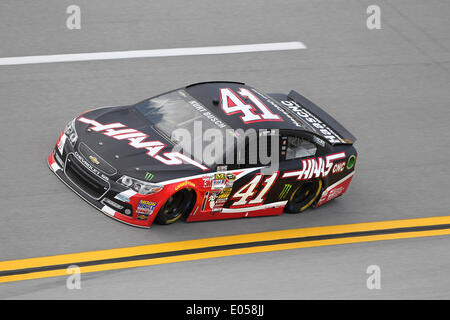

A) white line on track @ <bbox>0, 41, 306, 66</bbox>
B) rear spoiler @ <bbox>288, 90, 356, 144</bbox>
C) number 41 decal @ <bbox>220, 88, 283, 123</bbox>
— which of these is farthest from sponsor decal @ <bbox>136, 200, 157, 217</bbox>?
white line on track @ <bbox>0, 41, 306, 66</bbox>

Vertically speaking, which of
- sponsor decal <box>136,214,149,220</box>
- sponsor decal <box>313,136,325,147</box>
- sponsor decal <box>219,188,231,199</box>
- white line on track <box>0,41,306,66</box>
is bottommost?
sponsor decal <box>136,214,149,220</box>

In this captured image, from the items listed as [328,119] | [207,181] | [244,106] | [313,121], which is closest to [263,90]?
[328,119]

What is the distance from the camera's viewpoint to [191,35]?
14.9 meters

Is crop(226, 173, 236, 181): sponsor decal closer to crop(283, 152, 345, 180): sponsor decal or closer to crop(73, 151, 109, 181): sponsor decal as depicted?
crop(283, 152, 345, 180): sponsor decal

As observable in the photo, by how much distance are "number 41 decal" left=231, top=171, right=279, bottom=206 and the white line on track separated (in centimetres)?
532

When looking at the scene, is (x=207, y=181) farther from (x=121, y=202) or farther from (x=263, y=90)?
(x=263, y=90)

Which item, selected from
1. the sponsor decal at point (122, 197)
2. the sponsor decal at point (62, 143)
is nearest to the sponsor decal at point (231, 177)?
the sponsor decal at point (122, 197)

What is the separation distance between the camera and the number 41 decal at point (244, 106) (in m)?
9.76

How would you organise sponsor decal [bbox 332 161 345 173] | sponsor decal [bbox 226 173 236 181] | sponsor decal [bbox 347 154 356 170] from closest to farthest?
sponsor decal [bbox 226 173 236 181] < sponsor decal [bbox 332 161 345 173] < sponsor decal [bbox 347 154 356 170]

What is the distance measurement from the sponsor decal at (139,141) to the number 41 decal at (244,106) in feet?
3.17

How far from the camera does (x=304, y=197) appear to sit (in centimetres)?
1035

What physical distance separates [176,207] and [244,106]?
1.67m

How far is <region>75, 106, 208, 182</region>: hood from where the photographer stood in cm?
905

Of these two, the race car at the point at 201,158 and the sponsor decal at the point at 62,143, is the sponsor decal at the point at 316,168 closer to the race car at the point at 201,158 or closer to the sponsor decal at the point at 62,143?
the race car at the point at 201,158
